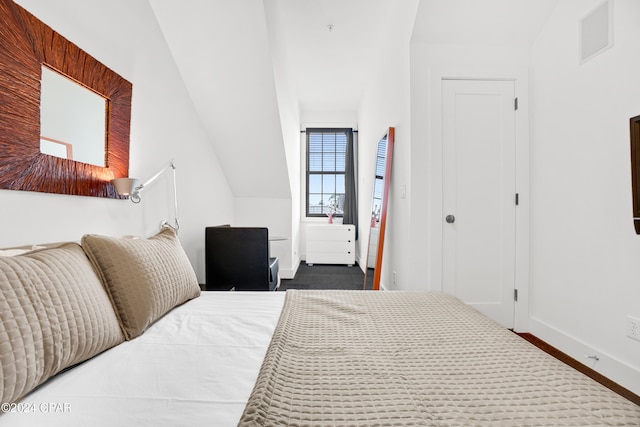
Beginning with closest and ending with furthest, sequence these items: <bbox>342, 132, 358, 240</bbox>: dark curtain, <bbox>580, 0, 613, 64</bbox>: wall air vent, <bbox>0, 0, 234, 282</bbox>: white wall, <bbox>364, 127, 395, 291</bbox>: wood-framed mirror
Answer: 1. <bbox>0, 0, 234, 282</bbox>: white wall
2. <bbox>580, 0, 613, 64</bbox>: wall air vent
3. <bbox>364, 127, 395, 291</bbox>: wood-framed mirror
4. <bbox>342, 132, 358, 240</bbox>: dark curtain

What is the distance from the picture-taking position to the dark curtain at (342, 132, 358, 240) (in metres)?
Result: 5.28


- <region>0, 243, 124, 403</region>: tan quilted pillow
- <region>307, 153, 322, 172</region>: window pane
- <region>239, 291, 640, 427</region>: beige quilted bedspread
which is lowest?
<region>239, 291, 640, 427</region>: beige quilted bedspread

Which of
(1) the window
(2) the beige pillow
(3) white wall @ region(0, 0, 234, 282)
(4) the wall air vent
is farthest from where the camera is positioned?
(1) the window

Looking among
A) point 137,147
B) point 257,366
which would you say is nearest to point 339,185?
point 137,147

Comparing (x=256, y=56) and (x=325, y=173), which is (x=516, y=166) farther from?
(x=325, y=173)

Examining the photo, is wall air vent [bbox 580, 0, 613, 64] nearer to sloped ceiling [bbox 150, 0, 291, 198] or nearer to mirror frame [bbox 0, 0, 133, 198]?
sloped ceiling [bbox 150, 0, 291, 198]

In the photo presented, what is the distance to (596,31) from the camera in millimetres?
1741

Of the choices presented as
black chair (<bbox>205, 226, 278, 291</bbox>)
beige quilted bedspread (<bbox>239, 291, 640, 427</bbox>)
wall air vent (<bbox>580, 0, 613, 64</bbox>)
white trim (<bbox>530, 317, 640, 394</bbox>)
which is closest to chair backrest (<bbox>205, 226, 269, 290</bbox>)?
black chair (<bbox>205, 226, 278, 291</bbox>)

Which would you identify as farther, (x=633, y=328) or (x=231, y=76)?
(x=231, y=76)

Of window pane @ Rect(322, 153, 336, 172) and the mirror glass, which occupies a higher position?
window pane @ Rect(322, 153, 336, 172)

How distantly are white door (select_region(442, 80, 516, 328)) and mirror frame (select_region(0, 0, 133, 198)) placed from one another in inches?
87.2

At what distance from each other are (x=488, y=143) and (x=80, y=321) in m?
2.58

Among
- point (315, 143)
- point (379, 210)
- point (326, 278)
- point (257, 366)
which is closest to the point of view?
point (257, 366)

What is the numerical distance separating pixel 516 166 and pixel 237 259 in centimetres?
233
